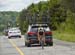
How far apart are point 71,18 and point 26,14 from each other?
64.4 m

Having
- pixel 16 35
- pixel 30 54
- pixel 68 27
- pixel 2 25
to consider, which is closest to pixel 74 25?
pixel 68 27

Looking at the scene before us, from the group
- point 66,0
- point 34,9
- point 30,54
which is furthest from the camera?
point 34,9

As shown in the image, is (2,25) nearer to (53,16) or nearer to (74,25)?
(53,16)

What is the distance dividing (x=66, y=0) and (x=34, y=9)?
64.7m

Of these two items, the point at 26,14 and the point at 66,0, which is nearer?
the point at 66,0

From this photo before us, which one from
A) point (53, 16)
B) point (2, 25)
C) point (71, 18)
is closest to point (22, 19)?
point (2, 25)

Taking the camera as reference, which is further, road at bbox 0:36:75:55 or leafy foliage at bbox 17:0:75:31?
leafy foliage at bbox 17:0:75:31

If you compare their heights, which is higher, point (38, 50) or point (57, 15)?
point (38, 50)

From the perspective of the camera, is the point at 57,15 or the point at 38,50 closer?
the point at 38,50

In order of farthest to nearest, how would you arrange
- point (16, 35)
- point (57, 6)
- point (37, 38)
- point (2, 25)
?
1. point (2, 25)
2. point (57, 6)
3. point (16, 35)
4. point (37, 38)

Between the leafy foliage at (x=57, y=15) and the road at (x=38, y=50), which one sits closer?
the road at (x=38, y=50)

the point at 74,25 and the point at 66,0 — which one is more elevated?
the point at 66,0

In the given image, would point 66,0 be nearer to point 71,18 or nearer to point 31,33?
point 71,18

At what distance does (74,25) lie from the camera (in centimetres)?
6531
